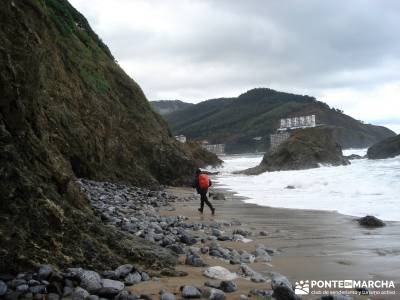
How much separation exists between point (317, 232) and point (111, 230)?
15.9 ft

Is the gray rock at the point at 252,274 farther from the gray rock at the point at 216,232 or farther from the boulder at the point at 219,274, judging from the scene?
the gray rock at the point at 216,232

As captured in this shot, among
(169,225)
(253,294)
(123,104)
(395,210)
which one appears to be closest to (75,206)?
(253,294)

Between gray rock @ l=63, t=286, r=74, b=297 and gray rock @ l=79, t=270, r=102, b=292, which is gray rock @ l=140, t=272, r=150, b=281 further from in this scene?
gray rock @ l=63, t=286, r=74, b=297

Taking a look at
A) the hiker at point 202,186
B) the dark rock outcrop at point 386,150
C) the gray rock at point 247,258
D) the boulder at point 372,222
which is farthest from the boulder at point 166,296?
the dark rock outcrop at point 386,150

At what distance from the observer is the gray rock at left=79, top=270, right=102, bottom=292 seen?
3850mm

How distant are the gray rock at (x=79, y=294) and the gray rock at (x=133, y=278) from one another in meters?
0.54

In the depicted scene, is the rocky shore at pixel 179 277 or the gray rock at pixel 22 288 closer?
the gray rock at pixel 22 288

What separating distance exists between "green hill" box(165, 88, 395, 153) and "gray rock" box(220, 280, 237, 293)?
128 meters

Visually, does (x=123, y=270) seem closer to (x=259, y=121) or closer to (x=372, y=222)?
(x=372, y=222)

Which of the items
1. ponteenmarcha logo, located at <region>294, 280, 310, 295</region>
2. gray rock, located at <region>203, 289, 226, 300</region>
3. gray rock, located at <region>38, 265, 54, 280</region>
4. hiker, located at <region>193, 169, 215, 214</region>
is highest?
hiker, located at <region>193, 169, 215, 214</region>

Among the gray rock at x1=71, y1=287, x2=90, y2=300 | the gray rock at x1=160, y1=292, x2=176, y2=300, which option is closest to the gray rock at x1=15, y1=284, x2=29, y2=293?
the gray rock at x1=71, y1=287, x2=90, y2=300

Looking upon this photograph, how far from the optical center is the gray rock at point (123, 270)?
430cm

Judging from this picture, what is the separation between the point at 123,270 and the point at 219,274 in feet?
3.67

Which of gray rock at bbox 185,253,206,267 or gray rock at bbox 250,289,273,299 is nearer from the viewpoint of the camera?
gray rock at bbox 250,289,273,299
